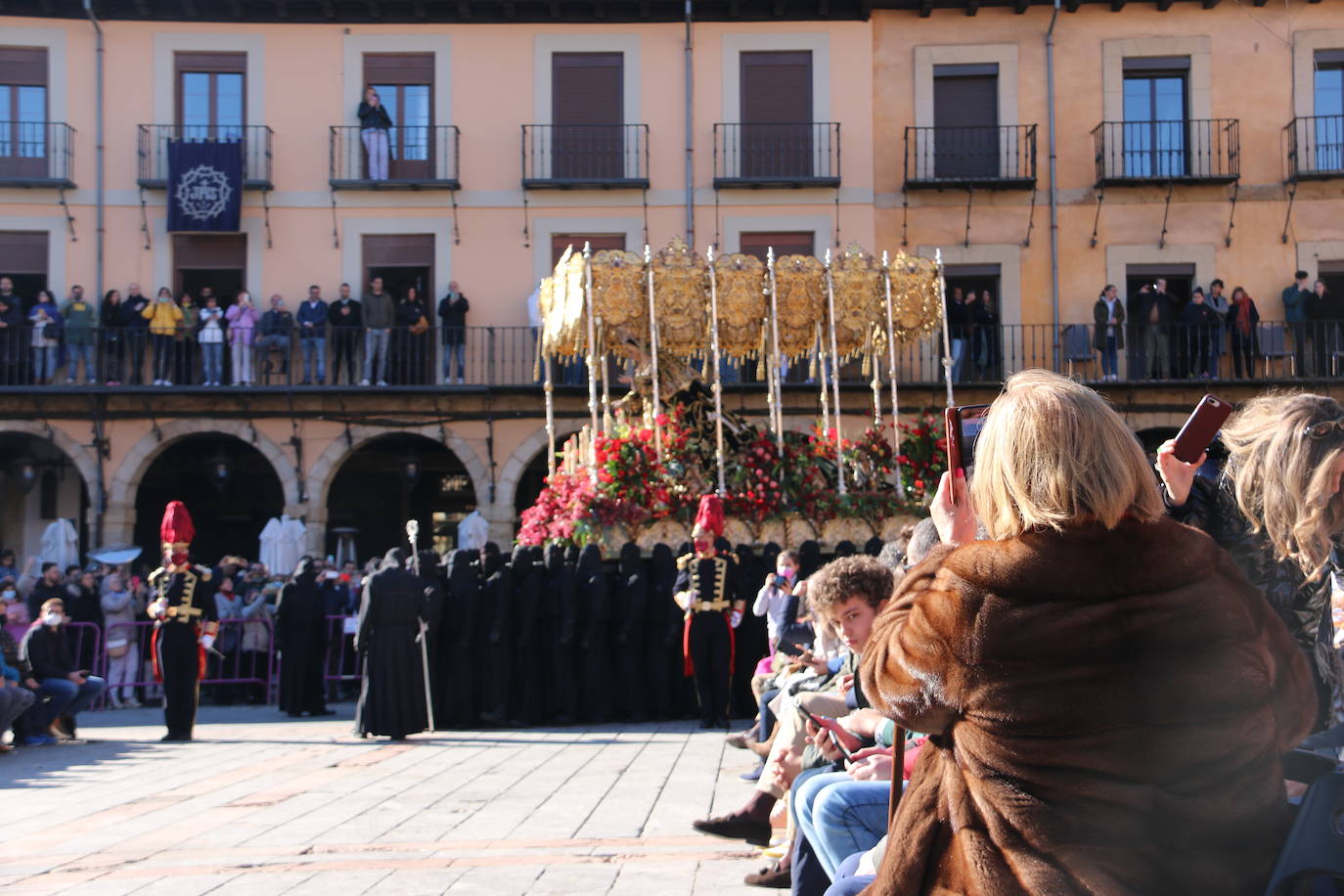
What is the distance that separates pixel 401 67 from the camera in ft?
78.1

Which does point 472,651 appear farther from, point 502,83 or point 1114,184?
point 1114,184

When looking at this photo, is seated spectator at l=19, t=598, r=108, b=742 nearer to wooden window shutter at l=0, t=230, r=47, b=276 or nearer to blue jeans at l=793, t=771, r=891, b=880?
blue jeans at l=793, t=771, r=891, b=880

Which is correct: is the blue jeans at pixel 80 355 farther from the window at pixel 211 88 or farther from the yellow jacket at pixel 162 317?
the window at pixel 211 88

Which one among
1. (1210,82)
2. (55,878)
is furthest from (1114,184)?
(55,878)

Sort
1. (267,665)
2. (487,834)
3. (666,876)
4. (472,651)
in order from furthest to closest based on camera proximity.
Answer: (267,665) < (472,651) < (487,834) < (666,876)

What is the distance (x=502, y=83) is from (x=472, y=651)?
511 inches

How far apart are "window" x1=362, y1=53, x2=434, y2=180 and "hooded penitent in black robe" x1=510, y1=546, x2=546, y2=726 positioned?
471 inches

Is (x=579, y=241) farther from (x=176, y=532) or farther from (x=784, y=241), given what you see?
(x=176, y=532)

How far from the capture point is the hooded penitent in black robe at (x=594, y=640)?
43.5ft

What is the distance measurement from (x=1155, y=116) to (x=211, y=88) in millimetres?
15333

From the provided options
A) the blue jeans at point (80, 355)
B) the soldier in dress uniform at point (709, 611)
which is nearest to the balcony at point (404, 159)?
the blue jeans at point (80, 355)

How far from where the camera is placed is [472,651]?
1342cm

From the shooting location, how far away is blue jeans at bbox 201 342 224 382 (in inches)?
898

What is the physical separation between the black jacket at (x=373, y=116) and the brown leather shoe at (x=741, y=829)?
60.2ft
